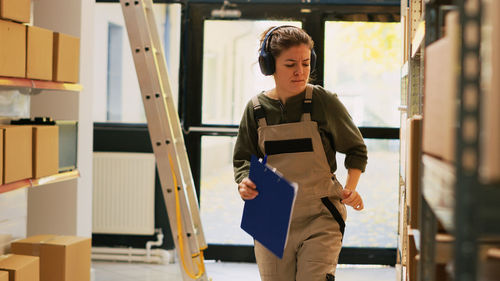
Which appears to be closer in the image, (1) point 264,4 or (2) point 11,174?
(2) point 11,174

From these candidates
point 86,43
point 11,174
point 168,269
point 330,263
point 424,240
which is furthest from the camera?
point 168,269

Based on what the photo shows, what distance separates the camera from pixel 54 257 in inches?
127

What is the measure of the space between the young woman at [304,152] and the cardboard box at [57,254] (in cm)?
135

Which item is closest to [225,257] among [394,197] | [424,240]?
[394,197]

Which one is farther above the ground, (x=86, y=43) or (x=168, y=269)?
(x=86, y=43)

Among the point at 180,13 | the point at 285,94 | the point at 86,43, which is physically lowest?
the point at 285,94

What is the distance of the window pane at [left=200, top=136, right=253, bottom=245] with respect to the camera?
498 centimetres

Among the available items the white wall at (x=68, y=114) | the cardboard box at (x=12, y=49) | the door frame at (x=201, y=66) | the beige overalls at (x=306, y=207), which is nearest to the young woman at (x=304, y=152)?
the beige overalls at (x=306, y=207)

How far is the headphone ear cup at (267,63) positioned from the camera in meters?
2.29

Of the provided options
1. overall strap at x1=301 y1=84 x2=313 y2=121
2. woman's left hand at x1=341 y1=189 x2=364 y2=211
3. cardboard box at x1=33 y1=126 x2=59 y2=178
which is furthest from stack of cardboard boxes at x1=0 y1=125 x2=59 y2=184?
woman's left hand at x1=341 y1=189 x2=364 y2=211

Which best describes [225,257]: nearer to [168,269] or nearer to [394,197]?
[168,269]

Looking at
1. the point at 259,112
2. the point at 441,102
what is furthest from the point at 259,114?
the point at 441,102

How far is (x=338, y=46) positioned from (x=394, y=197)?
125 cm

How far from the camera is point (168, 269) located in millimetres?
4789
